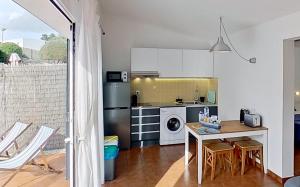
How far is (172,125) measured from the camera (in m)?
4.89

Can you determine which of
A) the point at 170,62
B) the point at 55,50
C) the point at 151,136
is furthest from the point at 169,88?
the point at 55,50

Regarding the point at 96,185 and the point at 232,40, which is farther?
the point at 232,40

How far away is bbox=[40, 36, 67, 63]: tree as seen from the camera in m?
2.03

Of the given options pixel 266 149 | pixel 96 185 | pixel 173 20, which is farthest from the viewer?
pixel 173 20

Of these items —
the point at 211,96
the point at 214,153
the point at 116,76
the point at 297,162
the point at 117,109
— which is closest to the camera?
the point at 214,153

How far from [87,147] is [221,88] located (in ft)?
11.8

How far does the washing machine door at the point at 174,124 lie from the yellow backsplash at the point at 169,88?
2.22ft

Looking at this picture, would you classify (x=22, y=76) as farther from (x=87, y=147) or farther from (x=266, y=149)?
(x=266, y=149)

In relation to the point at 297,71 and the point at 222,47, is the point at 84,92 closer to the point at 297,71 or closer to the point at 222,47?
the point at 222,47

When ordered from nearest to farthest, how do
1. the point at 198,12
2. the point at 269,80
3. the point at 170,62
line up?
the point at 269,80 → the point at 198,12 → the point at 170,62

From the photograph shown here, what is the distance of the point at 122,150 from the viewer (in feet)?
15.0

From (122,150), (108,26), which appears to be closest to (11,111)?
(122,150)

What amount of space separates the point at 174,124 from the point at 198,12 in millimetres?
2431

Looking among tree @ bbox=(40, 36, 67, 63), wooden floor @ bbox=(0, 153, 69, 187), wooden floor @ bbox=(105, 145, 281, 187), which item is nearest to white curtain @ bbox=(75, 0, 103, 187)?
tree @ bbox=(40, 36, 67, 63)
